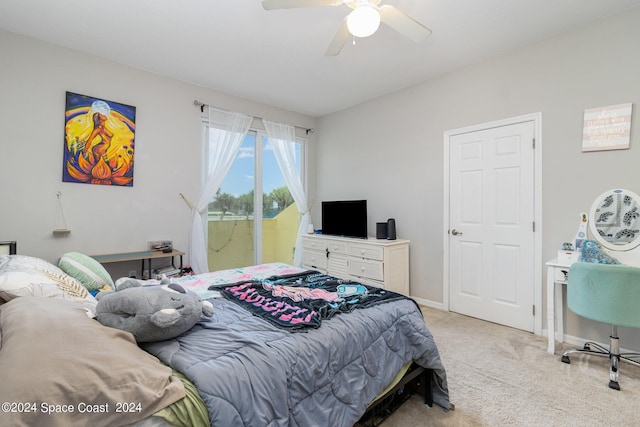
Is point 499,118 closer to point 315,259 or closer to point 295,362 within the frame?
point 315,259

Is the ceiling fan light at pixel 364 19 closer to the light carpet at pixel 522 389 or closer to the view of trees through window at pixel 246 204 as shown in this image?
the light carpet at pixel 522 389

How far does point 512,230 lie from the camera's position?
3.02m

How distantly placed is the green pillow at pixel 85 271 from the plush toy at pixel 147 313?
36.3 inches

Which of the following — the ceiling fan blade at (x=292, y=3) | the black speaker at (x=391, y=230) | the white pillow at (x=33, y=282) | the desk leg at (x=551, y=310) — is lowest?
the desk leg at (x=551, y=310)

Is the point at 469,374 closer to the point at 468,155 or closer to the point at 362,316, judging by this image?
the point at 362,316

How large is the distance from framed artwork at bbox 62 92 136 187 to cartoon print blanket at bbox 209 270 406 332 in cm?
203

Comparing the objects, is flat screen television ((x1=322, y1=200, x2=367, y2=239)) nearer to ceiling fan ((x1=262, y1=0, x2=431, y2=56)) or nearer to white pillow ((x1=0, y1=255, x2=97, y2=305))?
ceiling fan ((x1=262, y1=0, x2=431, y2=56))

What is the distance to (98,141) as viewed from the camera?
3100 mm

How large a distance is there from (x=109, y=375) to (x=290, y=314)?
0.86 m

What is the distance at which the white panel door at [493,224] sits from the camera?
2.93 metres

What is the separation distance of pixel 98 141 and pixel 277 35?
216 cm

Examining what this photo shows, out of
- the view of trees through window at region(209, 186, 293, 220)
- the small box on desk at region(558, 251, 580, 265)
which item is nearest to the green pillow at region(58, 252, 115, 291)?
the view of trees through window at region(209, 186, 293, 220)

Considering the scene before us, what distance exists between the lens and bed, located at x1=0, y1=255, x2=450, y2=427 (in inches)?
31.6

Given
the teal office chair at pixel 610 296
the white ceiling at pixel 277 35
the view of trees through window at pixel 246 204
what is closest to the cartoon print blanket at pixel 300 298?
the teal office chair at pixel 610 296
